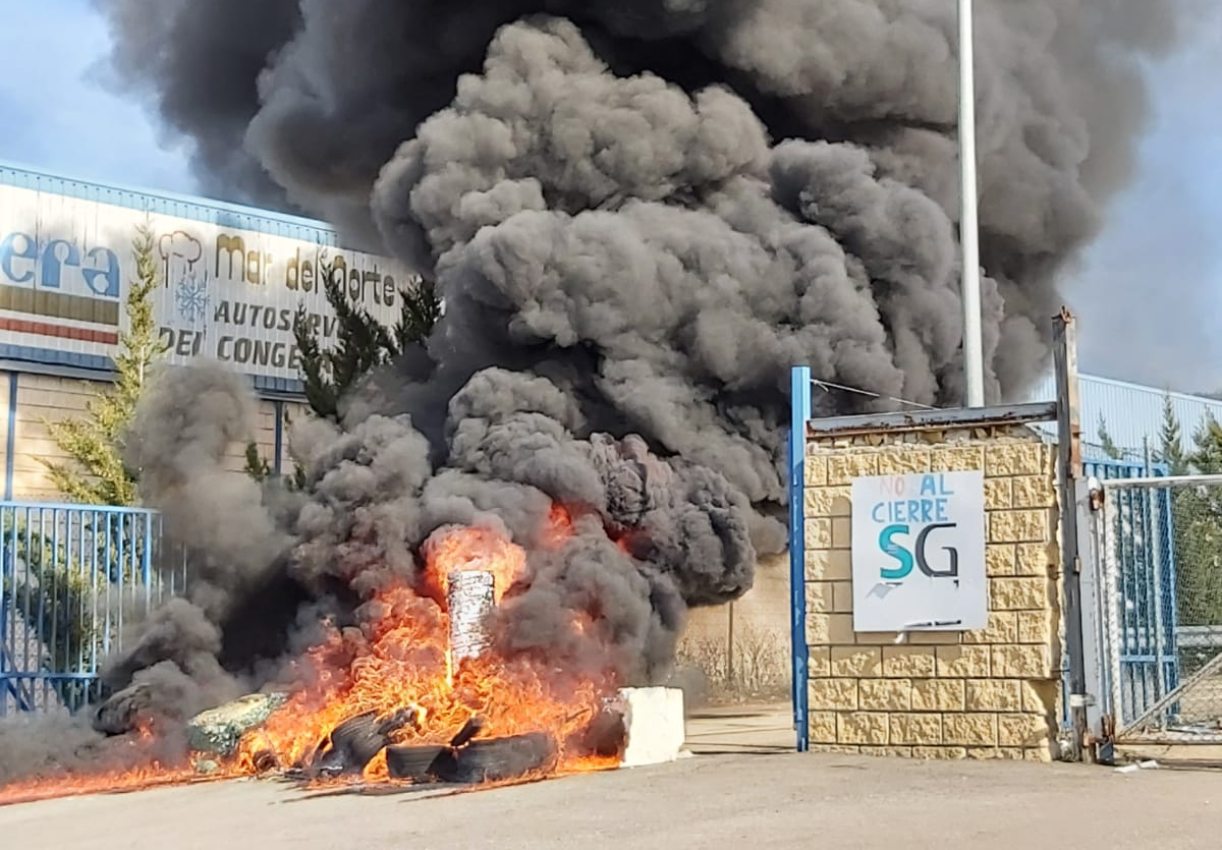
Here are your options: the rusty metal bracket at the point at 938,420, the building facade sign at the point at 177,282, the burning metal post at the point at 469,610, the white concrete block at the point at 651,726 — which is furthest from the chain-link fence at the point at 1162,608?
the building facade sign at the point at 177,282

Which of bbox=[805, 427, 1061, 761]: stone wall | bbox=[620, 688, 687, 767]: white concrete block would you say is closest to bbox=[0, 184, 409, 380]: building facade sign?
bbox=[620, 688, 687, 767]: white concrete block

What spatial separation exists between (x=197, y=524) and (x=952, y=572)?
28.1 ft

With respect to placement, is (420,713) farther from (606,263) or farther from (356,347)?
(356,347)

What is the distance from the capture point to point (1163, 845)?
7.37 m

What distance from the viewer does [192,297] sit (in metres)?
23.4

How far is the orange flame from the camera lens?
40.1 ft

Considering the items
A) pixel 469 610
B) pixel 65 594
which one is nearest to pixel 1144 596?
pixel 469 610

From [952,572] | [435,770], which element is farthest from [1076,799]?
[435,770]

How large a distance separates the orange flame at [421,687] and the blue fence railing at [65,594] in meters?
1.84

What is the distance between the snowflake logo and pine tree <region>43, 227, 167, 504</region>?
230 cm

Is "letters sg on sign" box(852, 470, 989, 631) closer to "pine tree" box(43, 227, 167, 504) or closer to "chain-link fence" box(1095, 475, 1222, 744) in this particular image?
"chain-link fence" box(1095, 475, 1222, 744)

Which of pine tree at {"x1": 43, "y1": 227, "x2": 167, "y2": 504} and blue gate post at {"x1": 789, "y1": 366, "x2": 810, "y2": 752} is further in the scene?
pine tree at {"x1": 43, "y1": 227, "x2": 167, "y2": 504}

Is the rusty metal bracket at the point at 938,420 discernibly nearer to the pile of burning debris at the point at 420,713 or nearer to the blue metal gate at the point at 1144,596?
the blue metal gate at the point at 1144,596

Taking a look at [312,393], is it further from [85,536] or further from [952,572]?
[952,572]
